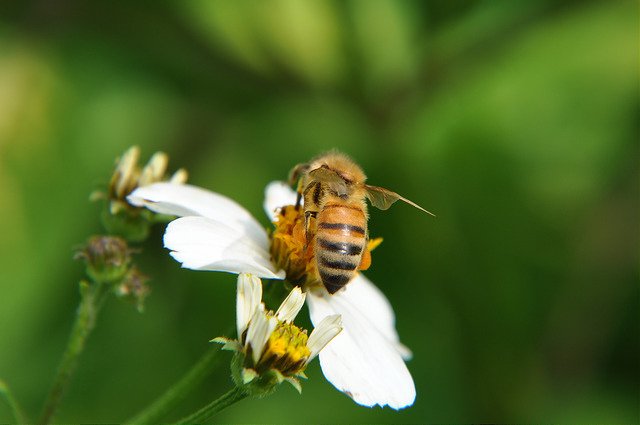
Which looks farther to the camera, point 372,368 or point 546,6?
point 546,6

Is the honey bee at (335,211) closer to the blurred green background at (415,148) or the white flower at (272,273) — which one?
the white flower at (272,273)

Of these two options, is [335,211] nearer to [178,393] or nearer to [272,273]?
[272,273]

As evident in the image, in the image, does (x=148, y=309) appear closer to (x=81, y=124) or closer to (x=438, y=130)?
(x=81, y=124)

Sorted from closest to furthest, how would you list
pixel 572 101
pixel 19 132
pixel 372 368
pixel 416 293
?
1. pixel 372 368
2. pixel 19 132
3. pixel 416 293
4. pixel 572 101

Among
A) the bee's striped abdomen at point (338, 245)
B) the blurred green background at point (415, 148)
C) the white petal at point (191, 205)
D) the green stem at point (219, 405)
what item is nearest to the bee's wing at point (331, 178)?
the bee's striped abdomen at point (338, 245)

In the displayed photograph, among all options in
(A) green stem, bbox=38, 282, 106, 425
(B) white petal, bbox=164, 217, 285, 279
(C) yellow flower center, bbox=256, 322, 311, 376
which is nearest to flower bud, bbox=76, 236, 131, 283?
(A) green stem, bbox=38, 282, 106, 425

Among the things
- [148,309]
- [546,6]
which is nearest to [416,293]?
[148,309]

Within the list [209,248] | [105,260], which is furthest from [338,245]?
[105,260]
